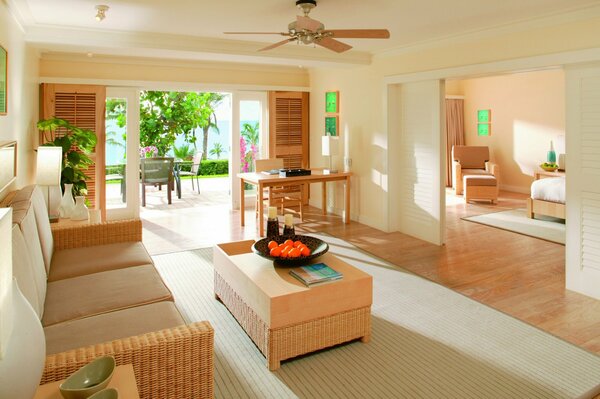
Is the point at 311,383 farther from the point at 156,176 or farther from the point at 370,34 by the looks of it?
the point at 156,176

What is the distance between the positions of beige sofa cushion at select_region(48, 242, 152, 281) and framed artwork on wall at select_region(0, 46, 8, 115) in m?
1.10

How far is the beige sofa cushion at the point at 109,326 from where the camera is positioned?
72.6 inches

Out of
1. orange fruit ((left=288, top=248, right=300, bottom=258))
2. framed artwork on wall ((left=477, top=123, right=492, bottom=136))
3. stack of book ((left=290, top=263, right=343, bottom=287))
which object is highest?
framed artwork on wall ((left=477, top=123, right=492, bottom=136))

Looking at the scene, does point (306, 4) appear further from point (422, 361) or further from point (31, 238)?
point (422, 361)

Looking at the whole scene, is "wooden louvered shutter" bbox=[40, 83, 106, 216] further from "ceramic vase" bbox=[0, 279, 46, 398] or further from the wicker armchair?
"ceramic vase" bbox=[0, 279, 46, 398]

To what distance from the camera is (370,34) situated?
3008 mm

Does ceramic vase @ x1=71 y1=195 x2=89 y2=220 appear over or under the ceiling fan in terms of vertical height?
under

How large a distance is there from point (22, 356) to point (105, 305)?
4.05 feet

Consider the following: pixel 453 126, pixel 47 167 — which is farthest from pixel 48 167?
pixel 453 126

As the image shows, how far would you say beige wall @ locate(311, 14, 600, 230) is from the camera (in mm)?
3617

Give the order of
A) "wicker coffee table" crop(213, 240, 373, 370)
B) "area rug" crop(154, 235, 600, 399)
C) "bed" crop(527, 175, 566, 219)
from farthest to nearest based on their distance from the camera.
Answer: "bed" crop(527, 175, 566, 219), "wicker coffee table" crop(213, 240, 373, 370), "area rug" crop(154, 235, 600, 399)

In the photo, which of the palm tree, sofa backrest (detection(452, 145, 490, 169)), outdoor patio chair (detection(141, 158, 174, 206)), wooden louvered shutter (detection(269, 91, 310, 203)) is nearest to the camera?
wooden louvered shutter (detection(269, 91, 310, 203))

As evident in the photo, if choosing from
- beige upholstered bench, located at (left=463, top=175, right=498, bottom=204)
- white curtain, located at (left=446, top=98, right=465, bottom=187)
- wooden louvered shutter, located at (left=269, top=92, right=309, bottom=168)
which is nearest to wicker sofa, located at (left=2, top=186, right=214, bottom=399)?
wooden louvered shutter, located at (left=269, top=92, right=309, bottom=168)

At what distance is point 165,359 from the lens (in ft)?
5.33
